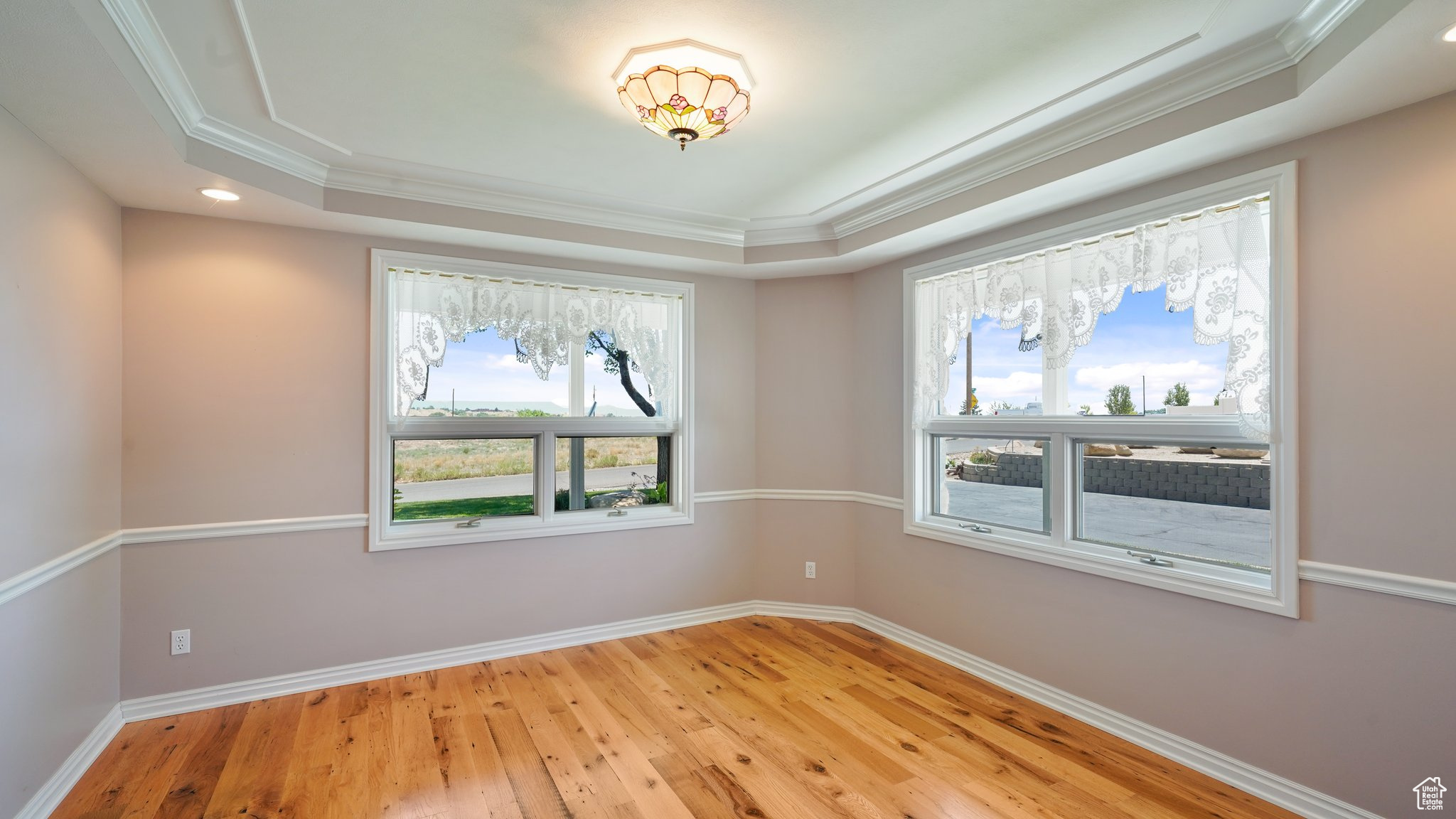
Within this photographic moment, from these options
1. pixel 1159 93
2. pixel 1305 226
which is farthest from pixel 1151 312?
pixel 1159 93

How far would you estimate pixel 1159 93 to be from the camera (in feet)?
7.67

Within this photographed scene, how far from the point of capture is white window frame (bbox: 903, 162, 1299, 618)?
235cm

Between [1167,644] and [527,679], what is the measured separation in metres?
3.02

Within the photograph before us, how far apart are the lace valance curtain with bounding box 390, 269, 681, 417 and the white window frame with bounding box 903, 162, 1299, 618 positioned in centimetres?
159

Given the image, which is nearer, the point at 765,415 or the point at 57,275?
the point at 57,275

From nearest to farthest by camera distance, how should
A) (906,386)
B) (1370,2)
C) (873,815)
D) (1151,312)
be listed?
(1370,2) < (873,815) < (1151,312) < (906,386)

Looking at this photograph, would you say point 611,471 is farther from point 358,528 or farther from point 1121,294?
point 1121,294

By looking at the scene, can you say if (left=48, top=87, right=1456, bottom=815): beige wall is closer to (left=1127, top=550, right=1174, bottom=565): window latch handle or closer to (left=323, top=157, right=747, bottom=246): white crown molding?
(left=1127, top=550, right=1174, bottom=565): window latch handle

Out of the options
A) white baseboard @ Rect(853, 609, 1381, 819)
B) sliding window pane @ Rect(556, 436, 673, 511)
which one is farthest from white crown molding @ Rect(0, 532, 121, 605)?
white baseboard @ Rect(853, 609, 1381, 819)

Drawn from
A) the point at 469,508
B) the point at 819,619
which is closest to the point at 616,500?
the point at 469,508

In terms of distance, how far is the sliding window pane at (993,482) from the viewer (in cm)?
339

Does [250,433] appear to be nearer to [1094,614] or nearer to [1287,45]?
[1094,614]

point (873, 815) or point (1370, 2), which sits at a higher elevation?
point (1370, 2)

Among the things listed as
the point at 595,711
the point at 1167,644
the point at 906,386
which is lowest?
the point at 595,711
